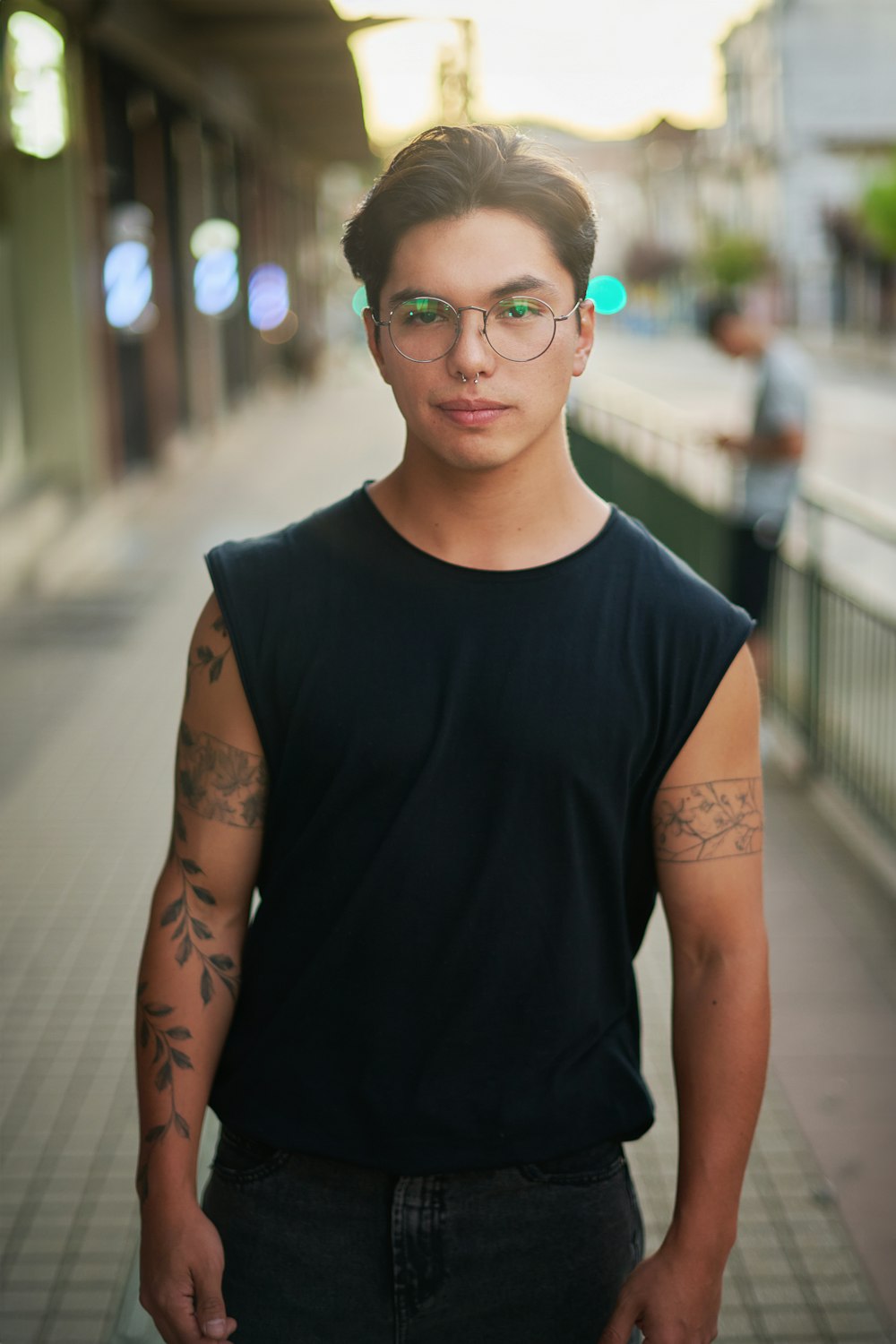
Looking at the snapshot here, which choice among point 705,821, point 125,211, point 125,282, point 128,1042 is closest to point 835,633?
point 128,1042

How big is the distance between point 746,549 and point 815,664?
2.83ft

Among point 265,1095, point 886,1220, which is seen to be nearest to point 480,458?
point 265,1095

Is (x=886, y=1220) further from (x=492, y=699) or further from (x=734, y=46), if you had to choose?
(x=734, y=46)

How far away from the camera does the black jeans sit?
1.75 m

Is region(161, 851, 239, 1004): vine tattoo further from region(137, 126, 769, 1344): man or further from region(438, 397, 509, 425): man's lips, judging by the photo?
region(438, 397, 509, 425): man's lips

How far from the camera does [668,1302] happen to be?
5.60 ft

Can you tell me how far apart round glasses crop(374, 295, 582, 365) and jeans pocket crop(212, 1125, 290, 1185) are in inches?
38.0

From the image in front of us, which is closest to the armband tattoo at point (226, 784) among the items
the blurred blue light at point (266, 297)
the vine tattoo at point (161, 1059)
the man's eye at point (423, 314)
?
the vine tattoo at point (161, 1059)

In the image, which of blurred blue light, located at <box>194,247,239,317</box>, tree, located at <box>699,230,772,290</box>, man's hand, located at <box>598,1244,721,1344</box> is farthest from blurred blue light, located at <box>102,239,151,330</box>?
tree, located at <box>699,230,772,290</box>

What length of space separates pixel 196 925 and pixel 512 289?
2.81 feet

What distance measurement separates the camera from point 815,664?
6.44m

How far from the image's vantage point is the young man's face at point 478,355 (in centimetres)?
169

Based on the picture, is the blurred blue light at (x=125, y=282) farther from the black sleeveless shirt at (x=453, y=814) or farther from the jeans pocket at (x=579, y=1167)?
the jeans pocket at (x=579, y=1167)

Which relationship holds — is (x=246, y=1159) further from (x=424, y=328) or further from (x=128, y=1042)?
(x=128, y=1042)
